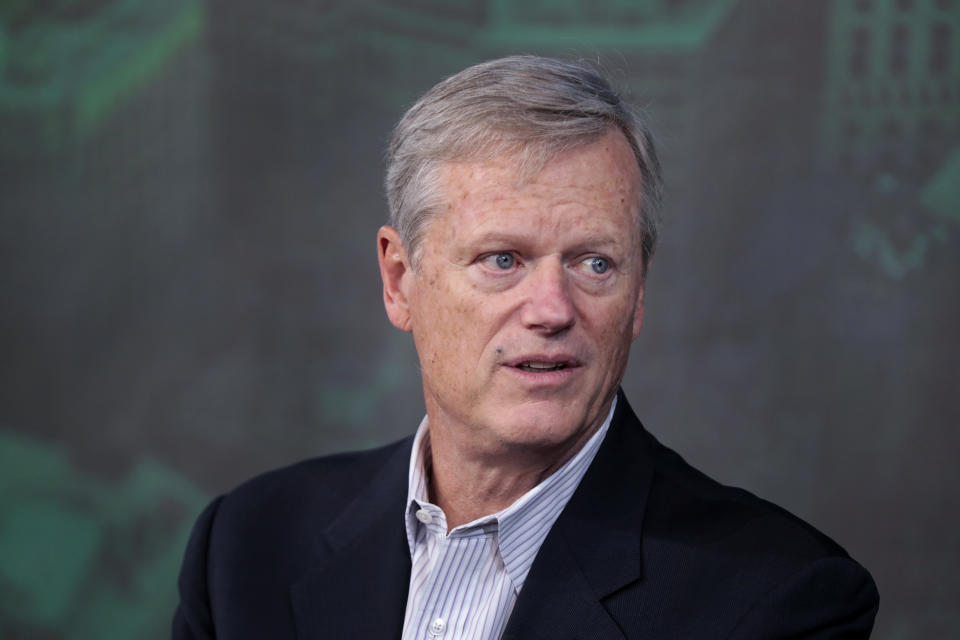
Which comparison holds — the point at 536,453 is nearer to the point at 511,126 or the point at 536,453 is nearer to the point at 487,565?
the point at 487,565

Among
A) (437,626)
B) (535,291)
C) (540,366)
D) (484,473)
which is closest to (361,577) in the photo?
(437,626)

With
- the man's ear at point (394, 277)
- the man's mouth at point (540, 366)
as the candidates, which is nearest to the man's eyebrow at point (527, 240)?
the man's mouth at point (540, 366)

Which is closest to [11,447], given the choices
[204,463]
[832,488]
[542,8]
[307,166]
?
→ [204,463]

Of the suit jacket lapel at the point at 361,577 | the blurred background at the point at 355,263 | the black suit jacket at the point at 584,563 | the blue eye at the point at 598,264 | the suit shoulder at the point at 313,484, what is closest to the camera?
the black suit jacket at the point at 584,563

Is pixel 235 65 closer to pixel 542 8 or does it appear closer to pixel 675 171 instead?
pixel 542 8

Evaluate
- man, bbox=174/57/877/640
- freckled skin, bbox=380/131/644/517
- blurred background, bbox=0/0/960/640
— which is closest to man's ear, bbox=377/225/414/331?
man, bbox=174/57/877/640

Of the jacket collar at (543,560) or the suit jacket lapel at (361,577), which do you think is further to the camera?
the suit jacket lapel at (361,577)

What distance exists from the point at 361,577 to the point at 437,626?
0.21 m

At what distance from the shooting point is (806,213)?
408cm

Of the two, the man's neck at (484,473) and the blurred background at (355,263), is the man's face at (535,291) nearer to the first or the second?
the man's neck at (484,473)

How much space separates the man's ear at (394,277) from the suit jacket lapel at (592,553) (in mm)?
461

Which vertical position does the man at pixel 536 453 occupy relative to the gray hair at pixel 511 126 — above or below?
below

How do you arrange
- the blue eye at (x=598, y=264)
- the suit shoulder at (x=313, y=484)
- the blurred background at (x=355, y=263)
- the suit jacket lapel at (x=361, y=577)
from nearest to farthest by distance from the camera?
the blue eye at (x=598, y=264)
the suit jacket lapel at (x=361, y=577)
the suit shoulder at (x=313, y=484)
the blurred background at (x=355, y=263)

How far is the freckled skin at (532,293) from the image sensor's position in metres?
2.03
